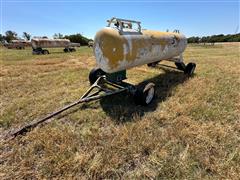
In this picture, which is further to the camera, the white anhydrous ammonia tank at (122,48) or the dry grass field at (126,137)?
the white anhydrous ammonia tank at (122,48)

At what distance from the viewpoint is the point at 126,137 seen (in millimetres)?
3250

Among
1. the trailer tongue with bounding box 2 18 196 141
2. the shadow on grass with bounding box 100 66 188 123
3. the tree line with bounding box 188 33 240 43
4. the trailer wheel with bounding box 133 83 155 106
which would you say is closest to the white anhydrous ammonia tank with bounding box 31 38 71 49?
the trailer tongue with bounding box 2 18 196 141

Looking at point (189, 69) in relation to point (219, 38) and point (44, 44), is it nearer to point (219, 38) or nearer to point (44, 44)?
point (44, 44)

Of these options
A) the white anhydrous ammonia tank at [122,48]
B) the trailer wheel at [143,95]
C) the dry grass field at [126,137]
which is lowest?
the dry grass field at [126,137]

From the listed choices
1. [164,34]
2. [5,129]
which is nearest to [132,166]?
[5,129]

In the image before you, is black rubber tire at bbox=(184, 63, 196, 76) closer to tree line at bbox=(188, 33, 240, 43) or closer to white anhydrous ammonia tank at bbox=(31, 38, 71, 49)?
white anhydrous ammonia tank at bbox=(31, 38, 71, 49)

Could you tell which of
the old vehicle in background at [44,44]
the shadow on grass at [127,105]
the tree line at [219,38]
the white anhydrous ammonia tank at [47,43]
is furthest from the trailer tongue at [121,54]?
the tree line at [219,38]

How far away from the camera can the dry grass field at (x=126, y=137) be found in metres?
2.57

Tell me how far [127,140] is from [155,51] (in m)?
3.57

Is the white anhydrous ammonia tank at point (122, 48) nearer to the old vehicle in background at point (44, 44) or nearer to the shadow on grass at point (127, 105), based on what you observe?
the shadow on grass at point (127, 105)

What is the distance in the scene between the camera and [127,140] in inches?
126

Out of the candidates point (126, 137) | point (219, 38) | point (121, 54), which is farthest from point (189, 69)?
point (219, 38)

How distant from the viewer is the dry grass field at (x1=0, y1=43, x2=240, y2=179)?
101 inches

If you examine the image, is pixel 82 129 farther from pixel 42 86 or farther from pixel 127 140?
pixel 42 86
